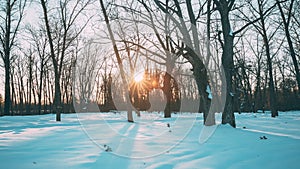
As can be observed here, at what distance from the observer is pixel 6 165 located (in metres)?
3.48

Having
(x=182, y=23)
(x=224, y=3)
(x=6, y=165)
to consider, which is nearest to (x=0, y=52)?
(x=182, y=23)

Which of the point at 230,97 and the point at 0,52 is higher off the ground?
the point at 0,52

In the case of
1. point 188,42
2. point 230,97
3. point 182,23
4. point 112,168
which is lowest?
point 112,168

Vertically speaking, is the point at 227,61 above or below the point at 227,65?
above

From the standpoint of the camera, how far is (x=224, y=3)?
952 cm

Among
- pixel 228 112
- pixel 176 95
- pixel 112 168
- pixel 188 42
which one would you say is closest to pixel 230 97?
pixel 228 112

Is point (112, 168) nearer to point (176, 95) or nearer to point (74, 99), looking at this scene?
point (176, 95)

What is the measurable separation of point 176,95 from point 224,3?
25.2 metres

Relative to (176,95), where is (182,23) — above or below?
above

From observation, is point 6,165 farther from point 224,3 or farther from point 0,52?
point 0,52

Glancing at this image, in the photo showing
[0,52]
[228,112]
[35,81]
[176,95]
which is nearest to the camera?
[228,112]

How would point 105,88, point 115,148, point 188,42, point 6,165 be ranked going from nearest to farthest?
point 6,165
point 115,148
point 188,42
point 105,88

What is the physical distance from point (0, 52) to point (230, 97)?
20.1 metres

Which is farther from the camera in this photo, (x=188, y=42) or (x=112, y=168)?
(x=188, y=42)
